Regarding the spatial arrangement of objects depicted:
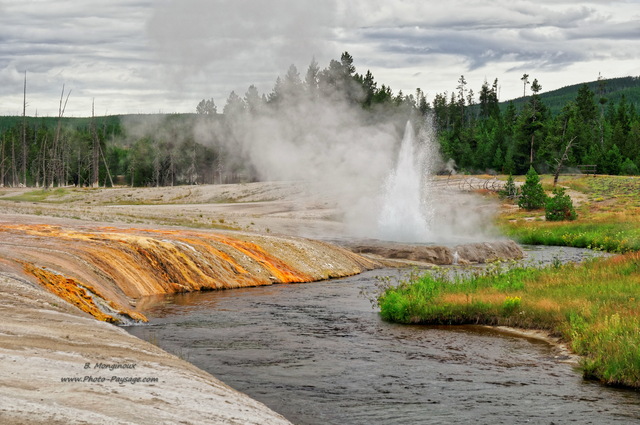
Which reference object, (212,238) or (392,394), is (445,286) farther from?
(212,238)

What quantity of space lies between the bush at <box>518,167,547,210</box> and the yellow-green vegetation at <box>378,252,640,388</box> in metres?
43.3

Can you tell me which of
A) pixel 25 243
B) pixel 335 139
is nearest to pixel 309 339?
pixel 25 243

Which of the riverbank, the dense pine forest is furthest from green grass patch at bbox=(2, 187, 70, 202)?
the riverbank

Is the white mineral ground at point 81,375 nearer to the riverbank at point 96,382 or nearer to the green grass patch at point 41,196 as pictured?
the riverbank at point 96,382

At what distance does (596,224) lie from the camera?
54500mm

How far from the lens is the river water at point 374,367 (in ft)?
37.8

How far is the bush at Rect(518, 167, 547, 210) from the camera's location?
219 ft

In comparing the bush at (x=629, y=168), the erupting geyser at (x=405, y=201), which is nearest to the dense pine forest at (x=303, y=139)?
the bush at (x=629, y=168)

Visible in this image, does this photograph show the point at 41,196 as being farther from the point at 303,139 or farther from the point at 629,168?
the point at 629,168

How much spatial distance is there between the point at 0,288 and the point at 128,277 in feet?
26.7

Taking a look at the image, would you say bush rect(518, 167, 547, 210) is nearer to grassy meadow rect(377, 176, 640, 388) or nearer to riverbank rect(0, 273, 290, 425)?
grassy meadow rect(377, 176, 640, 388)

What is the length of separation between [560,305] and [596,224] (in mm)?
38663

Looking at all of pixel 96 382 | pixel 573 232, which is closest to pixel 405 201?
pixel 573 232

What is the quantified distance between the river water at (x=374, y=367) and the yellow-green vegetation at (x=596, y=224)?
23.1m
